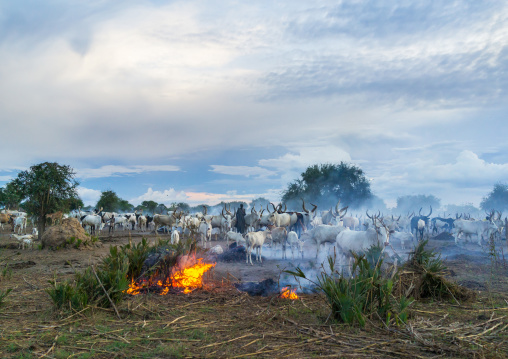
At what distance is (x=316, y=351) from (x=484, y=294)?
683cm

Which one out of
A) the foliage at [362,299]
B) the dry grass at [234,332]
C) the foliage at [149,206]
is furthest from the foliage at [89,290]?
the foliage at [149,206]

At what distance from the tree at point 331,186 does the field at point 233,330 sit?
49.2m

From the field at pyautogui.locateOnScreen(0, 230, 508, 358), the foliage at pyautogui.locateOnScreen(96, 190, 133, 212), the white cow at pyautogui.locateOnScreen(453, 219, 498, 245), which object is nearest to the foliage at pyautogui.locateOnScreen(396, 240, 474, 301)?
the field at pyautogui.locateOnScreen(0, 230, 508, 358)

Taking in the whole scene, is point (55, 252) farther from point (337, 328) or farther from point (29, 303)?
point (337, 328)

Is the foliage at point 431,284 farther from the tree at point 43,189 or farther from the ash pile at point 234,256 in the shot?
the tree at point 43,189

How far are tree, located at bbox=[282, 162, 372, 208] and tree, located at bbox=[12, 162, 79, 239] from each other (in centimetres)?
3942

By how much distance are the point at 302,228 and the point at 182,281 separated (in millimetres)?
21702

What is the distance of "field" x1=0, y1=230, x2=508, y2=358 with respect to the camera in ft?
18.1

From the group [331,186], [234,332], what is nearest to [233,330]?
[234,332]

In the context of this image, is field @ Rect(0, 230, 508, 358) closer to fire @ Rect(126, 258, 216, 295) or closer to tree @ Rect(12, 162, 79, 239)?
fire @ Rect(126, 258, 216, 295)

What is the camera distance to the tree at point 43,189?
23.4 m

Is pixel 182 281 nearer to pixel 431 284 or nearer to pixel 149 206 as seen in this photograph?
pixel 431 284

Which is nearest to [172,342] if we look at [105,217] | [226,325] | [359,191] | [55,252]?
[226,325]

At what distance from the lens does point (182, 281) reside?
966 cm
